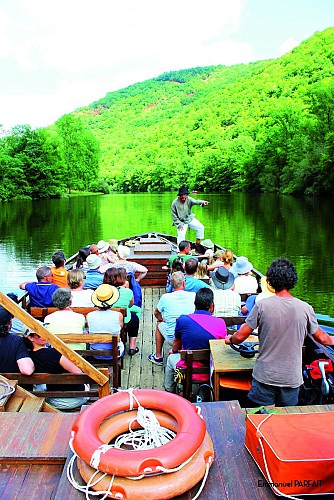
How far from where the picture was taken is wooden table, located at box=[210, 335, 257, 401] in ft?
10.4

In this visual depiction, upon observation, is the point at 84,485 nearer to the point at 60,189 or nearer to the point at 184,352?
the point at 184,352

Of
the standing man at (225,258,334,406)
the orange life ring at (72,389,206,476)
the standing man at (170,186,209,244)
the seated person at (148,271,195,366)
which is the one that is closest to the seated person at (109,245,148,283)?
the seated person at (148,271,195,366)

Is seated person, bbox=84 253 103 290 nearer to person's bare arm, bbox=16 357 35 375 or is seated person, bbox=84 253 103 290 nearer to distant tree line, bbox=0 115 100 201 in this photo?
person's bare arm, bbox=16 357 35 375

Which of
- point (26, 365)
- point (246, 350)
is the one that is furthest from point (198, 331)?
point (26, 365)

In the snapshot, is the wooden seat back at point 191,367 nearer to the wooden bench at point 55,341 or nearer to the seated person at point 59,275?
the wooden bench at point 55,341

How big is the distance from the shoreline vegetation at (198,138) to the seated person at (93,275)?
35.4m

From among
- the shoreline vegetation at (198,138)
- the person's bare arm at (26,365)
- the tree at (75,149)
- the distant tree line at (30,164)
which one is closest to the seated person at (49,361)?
the person's bare arm at (26,365)

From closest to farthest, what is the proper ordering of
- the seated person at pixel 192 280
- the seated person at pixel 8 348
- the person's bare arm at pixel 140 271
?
1. the seated person at pixel 8 348
2. the seated person at pixel 192 280
3. the person's bare arm at pixel 140 271

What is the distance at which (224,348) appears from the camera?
343 cm

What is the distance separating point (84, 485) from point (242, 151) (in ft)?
265

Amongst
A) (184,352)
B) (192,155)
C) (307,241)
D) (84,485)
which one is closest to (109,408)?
(84,485)

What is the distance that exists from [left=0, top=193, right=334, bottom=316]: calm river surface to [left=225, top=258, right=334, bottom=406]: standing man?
26.4ft

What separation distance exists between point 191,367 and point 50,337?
122 cm

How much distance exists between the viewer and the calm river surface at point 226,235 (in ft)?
45.8
